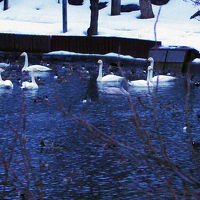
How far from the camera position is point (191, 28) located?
121 ft

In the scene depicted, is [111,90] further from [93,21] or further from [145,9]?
[145,9]

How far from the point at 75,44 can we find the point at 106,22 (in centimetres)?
855

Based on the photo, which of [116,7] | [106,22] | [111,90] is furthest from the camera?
[116,7]

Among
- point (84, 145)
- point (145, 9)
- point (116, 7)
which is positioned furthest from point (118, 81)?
point (116, 7)

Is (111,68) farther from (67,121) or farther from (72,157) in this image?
(72,157)

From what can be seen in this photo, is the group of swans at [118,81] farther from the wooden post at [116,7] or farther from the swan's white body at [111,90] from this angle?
the wooden post at [116,7]

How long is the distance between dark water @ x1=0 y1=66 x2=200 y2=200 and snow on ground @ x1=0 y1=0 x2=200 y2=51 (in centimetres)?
1493

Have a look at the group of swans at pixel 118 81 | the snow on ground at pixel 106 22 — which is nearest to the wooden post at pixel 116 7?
the snow on ground at pixel 106 22

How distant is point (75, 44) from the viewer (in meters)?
32.5

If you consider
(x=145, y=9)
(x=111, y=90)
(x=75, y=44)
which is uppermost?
(x=111, y=90)

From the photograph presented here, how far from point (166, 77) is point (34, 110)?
8.56m

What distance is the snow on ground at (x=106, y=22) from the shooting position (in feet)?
114

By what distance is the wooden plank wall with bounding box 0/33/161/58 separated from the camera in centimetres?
3075

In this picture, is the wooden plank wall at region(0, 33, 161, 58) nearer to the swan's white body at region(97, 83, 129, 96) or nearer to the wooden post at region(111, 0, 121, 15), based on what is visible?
the wooden post at region(111, 0, 121, 15)
